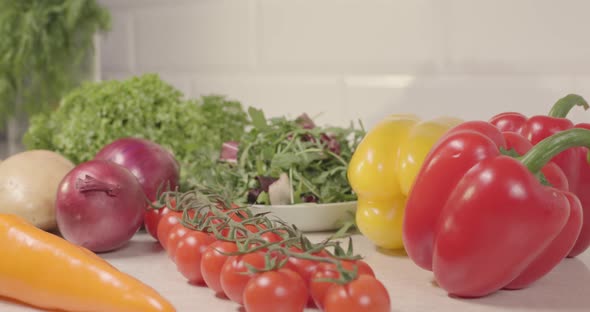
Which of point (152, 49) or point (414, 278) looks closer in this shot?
point (414, 278)

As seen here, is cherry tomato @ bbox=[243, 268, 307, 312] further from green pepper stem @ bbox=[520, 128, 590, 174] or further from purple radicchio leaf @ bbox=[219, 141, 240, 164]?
purple radicchio leaf @ bbox=[219, 141, 240, 164]

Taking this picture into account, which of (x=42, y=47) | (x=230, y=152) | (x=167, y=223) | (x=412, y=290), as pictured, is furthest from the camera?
(x=42, y=47)

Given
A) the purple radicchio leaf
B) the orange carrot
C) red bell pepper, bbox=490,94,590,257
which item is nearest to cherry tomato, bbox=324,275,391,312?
the orange carrot

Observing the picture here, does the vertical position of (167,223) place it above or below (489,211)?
below

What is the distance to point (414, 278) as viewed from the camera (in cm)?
117

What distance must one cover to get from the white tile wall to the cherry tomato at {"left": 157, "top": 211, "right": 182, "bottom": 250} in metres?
0.71

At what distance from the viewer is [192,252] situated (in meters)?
1.11

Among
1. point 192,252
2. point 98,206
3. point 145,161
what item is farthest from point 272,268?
point 145,161

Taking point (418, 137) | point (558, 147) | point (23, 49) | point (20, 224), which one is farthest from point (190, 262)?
point (23, 49)

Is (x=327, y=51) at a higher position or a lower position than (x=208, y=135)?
higher

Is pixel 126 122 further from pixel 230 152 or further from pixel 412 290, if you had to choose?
pixel 412 290

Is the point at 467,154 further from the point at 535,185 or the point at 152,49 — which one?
the point at 152,49

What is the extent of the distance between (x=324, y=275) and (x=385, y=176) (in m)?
0.39

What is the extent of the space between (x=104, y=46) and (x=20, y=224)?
1577 mm
